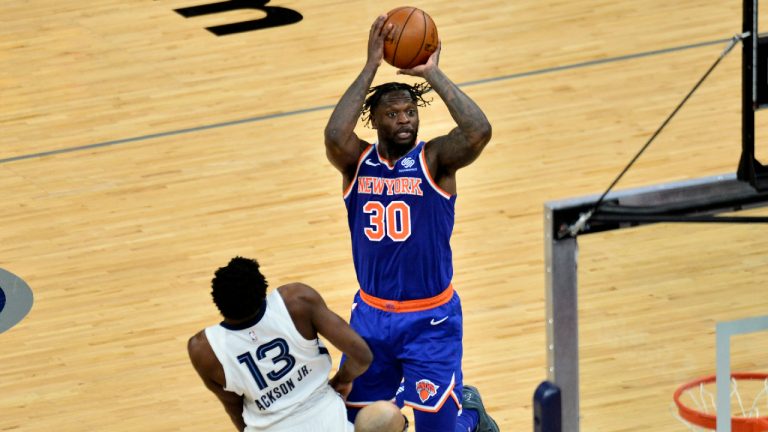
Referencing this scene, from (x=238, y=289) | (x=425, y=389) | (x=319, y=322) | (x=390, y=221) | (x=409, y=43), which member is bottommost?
(x=425, y=389)

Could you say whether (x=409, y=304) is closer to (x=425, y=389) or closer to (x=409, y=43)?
(x=425, y=389)

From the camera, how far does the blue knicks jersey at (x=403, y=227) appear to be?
241 inches

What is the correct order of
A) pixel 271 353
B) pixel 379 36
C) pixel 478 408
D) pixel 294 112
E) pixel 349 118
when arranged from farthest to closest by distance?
pixel 294 112, pixel 478 408, pixel 379 36, pixel 349 118, pixel 271 353

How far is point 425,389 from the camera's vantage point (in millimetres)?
6121

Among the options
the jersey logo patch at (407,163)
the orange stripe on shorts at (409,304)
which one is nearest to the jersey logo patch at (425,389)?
the orange stripe on shorts at (409,304)

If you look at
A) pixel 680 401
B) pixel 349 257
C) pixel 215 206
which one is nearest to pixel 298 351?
pixel 680 401

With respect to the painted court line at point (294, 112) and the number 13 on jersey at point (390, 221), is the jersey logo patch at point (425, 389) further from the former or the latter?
the painted court line at point (294, 112)

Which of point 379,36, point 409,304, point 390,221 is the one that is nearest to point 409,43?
point 379,36

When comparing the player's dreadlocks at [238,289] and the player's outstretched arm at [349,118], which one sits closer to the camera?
the player's dreadlocks at [238,289]

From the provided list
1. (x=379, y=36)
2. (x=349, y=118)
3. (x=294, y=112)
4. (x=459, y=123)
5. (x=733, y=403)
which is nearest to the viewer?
(x=733, y=403)

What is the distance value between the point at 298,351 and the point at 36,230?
481 centimetres

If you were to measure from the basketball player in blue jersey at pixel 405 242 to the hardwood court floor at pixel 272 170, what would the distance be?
1.09m

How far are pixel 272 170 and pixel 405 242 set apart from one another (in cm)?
468

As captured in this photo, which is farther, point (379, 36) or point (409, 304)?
point (379, 36)
